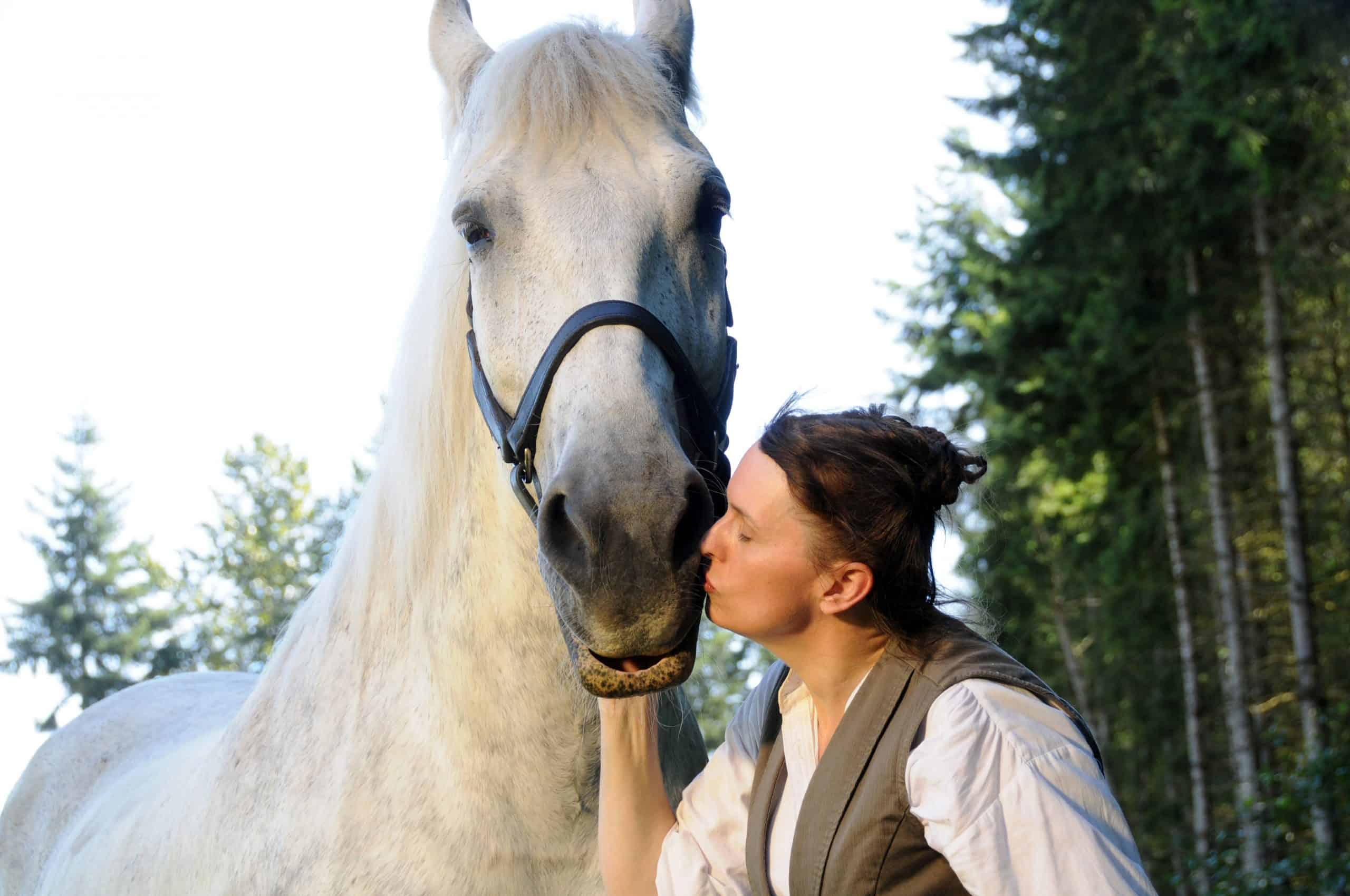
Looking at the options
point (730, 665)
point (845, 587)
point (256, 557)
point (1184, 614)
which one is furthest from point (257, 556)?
point (845, 587)

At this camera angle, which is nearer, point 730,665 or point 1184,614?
point 1184,614

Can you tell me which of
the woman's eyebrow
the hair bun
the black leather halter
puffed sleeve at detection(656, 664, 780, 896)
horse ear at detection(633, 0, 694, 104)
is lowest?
puffed sleeve at detection(656, 664, 780, 896)

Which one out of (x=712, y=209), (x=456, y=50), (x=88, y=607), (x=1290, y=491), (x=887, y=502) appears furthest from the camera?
(x=88, y=607)

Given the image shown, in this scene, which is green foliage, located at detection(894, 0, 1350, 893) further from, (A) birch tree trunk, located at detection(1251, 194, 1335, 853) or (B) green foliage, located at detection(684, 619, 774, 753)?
(B) green foliage, located at detection(684, 619, 774, 753)

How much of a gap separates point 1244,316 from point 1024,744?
48.5ft

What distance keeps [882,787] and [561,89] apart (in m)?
1.48

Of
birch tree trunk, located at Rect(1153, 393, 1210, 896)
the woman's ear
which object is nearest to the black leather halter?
the woman's ear

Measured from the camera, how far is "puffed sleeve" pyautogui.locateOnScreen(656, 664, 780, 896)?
2.02 meters

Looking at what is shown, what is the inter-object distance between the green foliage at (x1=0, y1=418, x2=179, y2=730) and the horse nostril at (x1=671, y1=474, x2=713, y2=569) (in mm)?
27524

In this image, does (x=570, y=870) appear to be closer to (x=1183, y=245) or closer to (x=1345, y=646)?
(x=1183, y=245)

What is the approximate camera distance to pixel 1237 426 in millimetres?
15461

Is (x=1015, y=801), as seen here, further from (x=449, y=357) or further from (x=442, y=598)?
(x=449, y=357)

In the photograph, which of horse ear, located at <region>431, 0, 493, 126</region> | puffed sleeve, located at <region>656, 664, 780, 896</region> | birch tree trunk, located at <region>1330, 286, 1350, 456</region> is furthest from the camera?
birch tree trunk, located at <region>1330, 286, 1350, 456</region>

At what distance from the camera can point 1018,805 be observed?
1.50 meters
